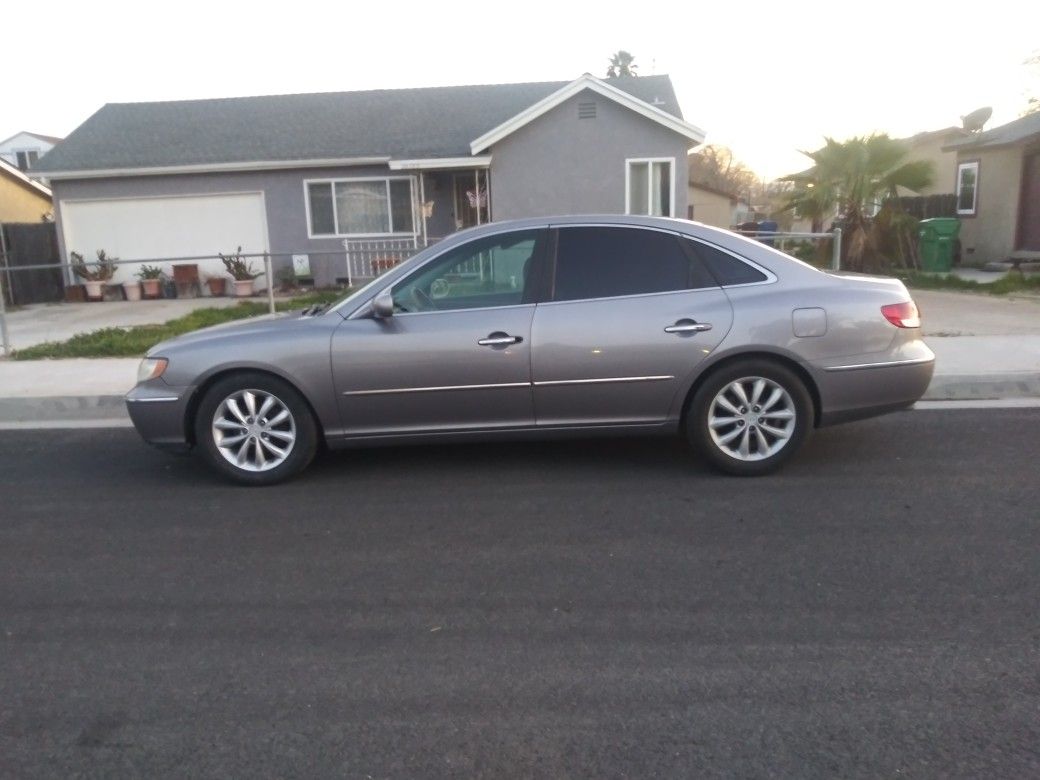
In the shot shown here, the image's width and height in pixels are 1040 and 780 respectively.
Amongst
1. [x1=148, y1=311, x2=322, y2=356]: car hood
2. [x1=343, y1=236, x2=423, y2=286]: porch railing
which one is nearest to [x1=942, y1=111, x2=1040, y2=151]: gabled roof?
[x1=343, y1=236, x2=423, y2=286]: porch railing

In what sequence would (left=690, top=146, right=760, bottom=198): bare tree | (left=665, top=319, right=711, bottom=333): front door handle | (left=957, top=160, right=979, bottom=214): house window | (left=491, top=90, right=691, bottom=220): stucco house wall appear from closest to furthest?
(left=665, top=319, right=711, bottom=333): front door handle
(left=491, top=90, right=691, bottom=220): stucco house wall
(left=957, top=160, right=979, bottom=214): house window
(left=690, top=146, right=760, bottom=198): bare tree

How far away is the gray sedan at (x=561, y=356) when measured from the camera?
5.56 meters

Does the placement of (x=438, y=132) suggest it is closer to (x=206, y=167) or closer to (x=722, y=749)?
(x=206, y=167)

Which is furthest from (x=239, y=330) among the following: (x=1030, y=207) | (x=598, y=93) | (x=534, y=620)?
(x=1030, y=207)

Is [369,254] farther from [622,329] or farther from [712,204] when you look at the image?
[712,204]

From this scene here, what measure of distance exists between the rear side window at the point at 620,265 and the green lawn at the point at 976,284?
35.9ft

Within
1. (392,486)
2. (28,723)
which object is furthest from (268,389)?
(28,723)

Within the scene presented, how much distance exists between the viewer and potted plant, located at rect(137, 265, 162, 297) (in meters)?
18.6

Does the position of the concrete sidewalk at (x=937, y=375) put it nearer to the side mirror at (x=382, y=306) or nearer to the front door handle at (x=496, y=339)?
the side mirror at (x=382, y=306)

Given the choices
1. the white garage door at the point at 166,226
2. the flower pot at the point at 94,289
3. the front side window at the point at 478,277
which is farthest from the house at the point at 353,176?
the front side window at the point at 478,277

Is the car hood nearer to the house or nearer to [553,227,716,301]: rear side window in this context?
[553,227,716,301]: rear side window

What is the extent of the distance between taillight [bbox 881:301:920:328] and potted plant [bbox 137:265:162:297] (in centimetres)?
1633

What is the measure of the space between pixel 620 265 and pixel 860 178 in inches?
571

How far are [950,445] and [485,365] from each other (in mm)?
3314
